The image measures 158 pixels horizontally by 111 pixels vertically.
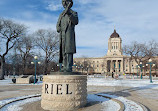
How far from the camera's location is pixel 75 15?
747 centimetres

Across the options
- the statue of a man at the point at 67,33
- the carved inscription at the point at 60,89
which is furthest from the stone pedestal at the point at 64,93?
the statue of a man at the point at 67,33

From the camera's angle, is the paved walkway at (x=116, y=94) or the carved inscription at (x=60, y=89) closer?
the carved inscription at (x=60, y=89)

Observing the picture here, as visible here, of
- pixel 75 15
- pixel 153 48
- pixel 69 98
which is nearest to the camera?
pixel 69 98

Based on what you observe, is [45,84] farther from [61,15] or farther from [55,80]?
[61,15]

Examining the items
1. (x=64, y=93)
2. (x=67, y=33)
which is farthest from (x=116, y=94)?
(x=67, y=33)

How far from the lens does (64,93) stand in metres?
6.46

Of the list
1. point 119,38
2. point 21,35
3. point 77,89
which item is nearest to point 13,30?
point 21,35

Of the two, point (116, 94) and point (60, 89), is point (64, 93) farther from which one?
point (116, 94)

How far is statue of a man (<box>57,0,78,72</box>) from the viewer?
291 inches

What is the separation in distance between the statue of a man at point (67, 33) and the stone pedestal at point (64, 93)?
2.74 ft

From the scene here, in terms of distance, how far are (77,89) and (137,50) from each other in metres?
42.3

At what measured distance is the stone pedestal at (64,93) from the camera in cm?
642

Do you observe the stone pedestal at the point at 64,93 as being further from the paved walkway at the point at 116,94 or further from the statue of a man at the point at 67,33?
the statue of a man at the point at 67,33

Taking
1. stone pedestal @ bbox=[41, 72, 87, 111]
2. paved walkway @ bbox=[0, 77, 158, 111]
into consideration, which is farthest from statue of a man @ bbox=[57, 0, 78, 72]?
paved walkway @ bbox=[0, 77, 158, 111]
